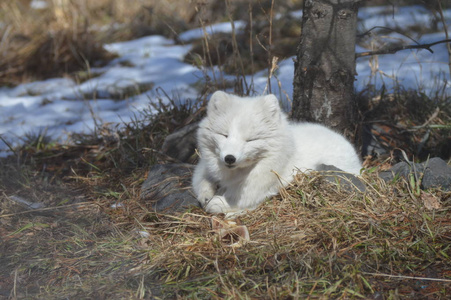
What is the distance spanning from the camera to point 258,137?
9.93 feet

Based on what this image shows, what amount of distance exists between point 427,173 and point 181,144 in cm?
204

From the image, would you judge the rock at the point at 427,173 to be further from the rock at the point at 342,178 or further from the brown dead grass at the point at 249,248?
the rock at the point at 342,178

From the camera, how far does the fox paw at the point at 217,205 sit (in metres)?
3.19

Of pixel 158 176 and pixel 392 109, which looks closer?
pixel 158 176

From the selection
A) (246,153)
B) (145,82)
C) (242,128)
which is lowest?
(145,82)

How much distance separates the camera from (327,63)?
12.3 feet

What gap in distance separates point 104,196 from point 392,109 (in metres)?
2.97

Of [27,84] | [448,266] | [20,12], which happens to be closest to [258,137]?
[448,266]

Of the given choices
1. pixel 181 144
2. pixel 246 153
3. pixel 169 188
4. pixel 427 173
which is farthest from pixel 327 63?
pixel 169 188

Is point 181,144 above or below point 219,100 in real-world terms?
below

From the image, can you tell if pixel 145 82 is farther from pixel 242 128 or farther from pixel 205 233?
pixel 205 233

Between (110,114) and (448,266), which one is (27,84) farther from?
(448,266)

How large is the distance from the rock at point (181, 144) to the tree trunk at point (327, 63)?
99 centimetres

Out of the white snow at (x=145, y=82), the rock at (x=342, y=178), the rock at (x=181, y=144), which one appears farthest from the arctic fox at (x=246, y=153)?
the white snow at (x=145, y=82)
